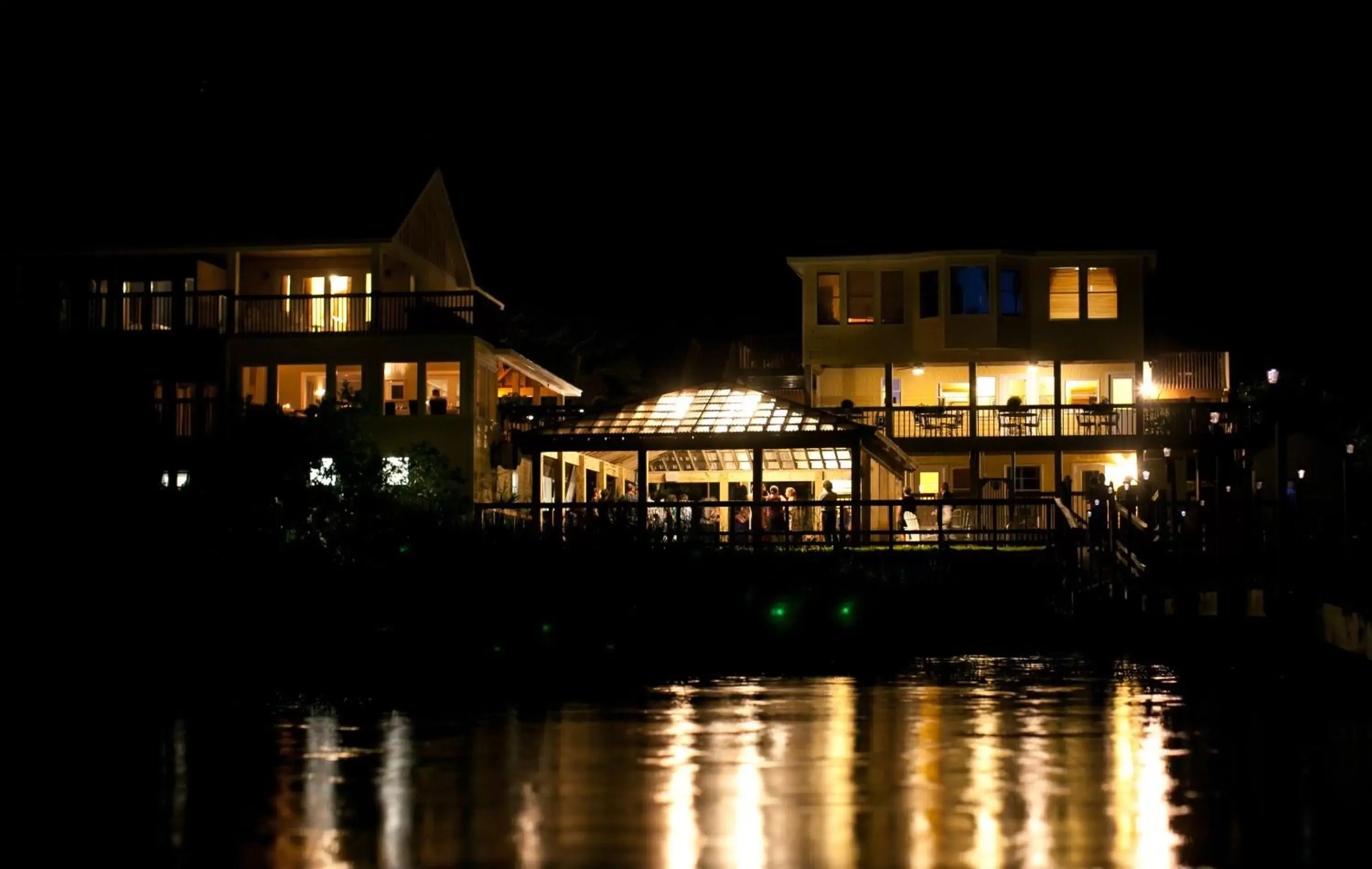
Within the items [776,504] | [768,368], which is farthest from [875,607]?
[768,368]

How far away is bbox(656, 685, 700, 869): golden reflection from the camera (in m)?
8.93

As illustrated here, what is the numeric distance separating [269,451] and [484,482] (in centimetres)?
1127

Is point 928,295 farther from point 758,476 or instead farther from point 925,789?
point 925,789

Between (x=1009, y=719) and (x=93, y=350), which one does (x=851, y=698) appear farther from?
(x=93, y=350)

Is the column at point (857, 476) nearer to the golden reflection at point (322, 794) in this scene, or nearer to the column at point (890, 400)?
the column at point (890, 400)

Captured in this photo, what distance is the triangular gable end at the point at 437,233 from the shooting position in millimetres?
48438

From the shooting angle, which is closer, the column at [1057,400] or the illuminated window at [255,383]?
the illuminated window at [255,383]


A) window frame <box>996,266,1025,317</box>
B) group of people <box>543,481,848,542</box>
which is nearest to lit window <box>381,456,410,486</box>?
group of people <box>543,481,848,542</box>

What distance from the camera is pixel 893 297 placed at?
50.2 metres

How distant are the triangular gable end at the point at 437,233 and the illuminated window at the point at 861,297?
38.2ft

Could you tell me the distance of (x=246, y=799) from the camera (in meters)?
11.0

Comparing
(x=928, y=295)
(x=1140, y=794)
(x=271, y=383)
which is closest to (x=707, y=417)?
(x=928, y=295)

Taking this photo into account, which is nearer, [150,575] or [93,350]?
[150,575]

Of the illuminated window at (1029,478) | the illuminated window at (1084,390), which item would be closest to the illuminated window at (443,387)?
the illuminated window at (1029,478)
